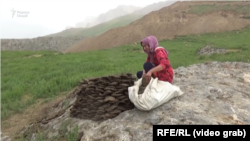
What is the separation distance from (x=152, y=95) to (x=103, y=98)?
1297mm

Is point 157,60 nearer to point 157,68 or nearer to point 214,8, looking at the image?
point 157,68

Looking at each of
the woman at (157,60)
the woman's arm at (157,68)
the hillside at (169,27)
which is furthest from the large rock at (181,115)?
the hillside at (169,27)

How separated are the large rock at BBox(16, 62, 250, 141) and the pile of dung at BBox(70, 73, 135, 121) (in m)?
0.14

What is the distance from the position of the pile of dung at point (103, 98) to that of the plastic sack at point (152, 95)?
1.46 feet

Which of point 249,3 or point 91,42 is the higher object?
point 249,3

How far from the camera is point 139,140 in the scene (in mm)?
4051

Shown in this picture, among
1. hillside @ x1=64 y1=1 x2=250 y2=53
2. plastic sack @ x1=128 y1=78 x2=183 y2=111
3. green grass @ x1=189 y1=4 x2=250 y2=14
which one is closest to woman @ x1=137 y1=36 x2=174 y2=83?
plastic sack @ x1=128 y1=78 x2=183 y2=111

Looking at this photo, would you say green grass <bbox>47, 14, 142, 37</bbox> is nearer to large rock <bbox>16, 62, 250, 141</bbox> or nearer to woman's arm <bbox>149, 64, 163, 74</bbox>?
large rock <bbox>16, 62, 250, 141</bbox>

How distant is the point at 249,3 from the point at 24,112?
4745cm

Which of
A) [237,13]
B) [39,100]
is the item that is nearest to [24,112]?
[39,100]

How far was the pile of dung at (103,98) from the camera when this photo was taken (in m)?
5.04

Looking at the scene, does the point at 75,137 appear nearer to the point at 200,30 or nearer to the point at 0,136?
the point at 0,136

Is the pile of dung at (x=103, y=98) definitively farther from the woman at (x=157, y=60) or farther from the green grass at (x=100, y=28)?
the green grass at (x=100, y=28)

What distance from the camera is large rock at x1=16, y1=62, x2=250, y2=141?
13.9 ft
